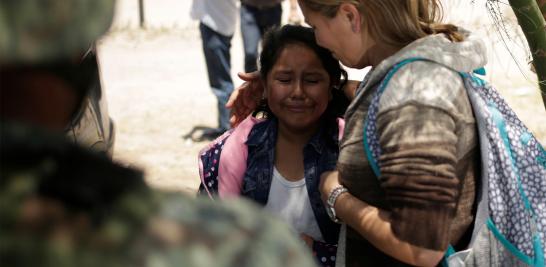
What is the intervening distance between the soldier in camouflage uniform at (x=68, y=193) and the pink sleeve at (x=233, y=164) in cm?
164

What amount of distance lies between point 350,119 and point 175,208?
1.23 meters

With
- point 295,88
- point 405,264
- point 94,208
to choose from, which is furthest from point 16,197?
point 295,88

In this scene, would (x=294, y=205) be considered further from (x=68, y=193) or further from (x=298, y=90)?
(x=68, y=193)

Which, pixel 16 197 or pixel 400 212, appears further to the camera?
pixel 400 212

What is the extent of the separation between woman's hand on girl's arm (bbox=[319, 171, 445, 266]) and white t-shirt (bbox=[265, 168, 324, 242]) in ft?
1.23

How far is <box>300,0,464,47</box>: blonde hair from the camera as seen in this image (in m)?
2.06

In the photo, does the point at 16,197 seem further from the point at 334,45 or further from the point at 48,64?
the point at 334,45

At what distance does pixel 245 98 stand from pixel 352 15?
0.79 meters

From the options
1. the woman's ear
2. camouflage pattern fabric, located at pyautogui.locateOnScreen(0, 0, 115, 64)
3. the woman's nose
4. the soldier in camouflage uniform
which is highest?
camouflage pattern fabric, located at pyautogui.locateOnScreen(0, 0, 115, 64)

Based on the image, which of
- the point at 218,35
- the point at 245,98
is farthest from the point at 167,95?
the point at 245,98

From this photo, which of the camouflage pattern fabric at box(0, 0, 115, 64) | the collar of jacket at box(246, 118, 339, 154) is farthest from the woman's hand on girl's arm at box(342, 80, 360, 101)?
the camouflage pattern fabric at box(0, 0, 115, 64)

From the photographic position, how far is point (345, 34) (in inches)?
84.4

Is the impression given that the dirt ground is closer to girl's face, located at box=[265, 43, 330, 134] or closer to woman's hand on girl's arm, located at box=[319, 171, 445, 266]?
girl's face, located at box=[265, 43, 330, 134]

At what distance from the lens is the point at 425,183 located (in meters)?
1.80
